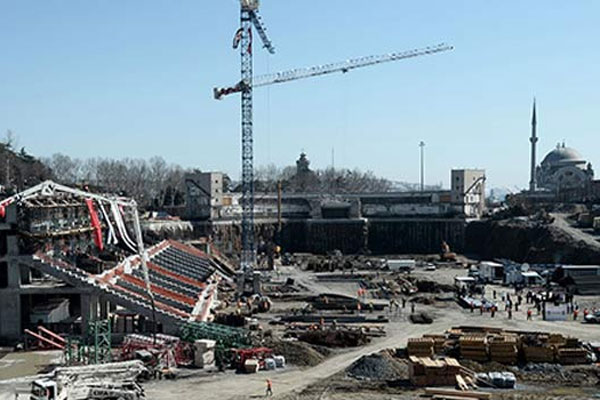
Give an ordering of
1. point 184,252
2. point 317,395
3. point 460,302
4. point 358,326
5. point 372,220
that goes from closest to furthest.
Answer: point 317,395 < point 358,326 < point 460,302 < point 184,252 < point 372,220

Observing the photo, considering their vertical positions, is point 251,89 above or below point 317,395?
above

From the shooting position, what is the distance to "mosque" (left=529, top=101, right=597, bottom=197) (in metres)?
158

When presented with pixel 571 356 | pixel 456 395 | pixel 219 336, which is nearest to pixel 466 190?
pixel 571 356

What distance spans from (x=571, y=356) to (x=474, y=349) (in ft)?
13.5

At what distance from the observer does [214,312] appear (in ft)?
154

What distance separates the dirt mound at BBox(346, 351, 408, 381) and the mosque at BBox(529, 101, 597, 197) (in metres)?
120

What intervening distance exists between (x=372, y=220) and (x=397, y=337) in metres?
63.6

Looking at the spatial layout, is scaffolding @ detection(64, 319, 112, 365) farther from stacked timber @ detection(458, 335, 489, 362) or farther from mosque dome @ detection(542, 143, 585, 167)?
mosque dome @ detection(542, 143, 585, 167)

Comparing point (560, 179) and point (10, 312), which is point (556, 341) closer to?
point (10, 312)

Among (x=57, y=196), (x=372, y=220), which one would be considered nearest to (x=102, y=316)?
(x=57, y=196)

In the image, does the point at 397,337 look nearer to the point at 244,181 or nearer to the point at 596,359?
the point at 596,359

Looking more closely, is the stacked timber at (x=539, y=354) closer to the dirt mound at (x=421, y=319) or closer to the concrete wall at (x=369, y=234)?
the dirt mound at (x=421, y=319)

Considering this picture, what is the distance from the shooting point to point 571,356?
3203cm

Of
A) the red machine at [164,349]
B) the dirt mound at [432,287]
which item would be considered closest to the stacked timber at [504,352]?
the red machine at [164,349]
